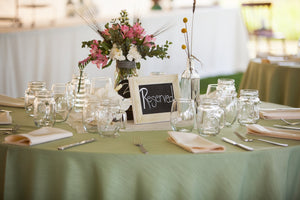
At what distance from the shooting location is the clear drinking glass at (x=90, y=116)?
1771 mm

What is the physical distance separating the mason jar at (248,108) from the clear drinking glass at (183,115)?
307mm

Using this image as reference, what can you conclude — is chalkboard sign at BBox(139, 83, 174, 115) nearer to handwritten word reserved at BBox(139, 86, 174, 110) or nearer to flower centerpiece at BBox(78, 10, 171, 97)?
handwritten word reserved at BBox(139, 86, 174, 110)

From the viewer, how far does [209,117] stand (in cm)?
177

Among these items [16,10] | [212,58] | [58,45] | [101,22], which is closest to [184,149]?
[58,45]

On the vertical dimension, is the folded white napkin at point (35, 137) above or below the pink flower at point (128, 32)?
below

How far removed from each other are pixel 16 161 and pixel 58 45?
357 cm

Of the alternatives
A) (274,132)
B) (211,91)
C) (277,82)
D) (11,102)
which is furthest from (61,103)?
(277,82)

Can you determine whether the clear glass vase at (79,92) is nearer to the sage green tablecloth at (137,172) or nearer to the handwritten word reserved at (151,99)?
the handwritten word reserved at (151,99)

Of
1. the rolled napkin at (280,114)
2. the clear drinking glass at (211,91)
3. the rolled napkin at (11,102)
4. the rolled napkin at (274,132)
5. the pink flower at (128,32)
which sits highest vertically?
the pink flower at (128,32)

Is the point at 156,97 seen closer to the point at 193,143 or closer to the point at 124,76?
the point at 124,76

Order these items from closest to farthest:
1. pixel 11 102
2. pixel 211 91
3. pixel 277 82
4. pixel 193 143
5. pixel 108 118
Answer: pixel 193 143 → pixel 108 118 → pixel 211 91 → pixel 11 102 → pixel 277 82

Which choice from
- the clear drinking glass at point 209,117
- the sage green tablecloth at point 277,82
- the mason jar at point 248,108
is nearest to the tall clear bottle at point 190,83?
the mason jar at point 248,108

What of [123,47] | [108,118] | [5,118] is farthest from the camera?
[123,47]

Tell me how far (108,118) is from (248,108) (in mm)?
658
